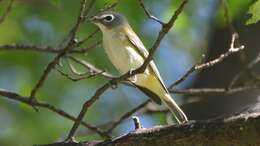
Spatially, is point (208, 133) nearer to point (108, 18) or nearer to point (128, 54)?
point (128, 54)

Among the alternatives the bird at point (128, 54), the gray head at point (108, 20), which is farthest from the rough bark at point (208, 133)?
the gray head at point (108, 20)

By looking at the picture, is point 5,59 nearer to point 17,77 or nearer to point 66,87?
point 17,77

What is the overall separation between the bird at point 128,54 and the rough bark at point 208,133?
154 centimetres

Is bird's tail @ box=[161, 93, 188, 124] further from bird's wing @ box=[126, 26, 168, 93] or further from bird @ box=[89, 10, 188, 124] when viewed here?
bird's wing @ box=[126, 26, 168, 93]

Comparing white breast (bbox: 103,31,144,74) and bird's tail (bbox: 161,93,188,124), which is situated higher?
white breast (bbox: 103,31,144,74)

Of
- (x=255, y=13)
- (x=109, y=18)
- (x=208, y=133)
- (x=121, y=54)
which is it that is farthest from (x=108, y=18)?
(x=208, y=133)

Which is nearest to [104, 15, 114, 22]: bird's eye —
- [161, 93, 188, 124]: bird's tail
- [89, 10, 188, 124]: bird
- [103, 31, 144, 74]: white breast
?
[89, 10, 188, 124]: bird

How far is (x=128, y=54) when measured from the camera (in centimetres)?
496

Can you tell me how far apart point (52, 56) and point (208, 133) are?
404cm

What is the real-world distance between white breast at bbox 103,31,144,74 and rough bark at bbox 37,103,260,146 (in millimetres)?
1644

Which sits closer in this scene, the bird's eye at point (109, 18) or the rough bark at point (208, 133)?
the rough bark at point (208, 133)

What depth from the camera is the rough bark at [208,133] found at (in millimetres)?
3027

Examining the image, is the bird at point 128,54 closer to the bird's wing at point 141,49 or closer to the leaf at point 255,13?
the bird's wing at point 141,49

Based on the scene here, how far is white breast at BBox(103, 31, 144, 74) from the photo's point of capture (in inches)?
195
